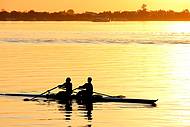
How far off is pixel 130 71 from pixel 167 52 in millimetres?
25299

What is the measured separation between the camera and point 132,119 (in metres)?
25.8

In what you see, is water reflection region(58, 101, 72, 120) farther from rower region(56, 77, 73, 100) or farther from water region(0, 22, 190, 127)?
rower region(56, 77, 73, 100)

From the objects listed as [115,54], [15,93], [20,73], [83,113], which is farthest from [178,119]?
[115,54]

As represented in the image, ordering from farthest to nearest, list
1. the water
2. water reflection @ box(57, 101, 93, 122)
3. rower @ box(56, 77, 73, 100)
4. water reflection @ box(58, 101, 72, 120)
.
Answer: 1. rower @ box(56, 77, 73, 100)
2. water reflection @ box(58, 101, 72, 120)
3. water reflection @ box(57, 101, 93, 122)
4. the water

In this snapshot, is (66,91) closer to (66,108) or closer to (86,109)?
(66,108)

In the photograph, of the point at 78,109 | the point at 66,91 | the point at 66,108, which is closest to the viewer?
the point at 78,109

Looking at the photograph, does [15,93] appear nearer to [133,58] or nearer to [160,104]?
[160,104]

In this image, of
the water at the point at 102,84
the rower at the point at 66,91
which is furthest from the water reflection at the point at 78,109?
the rower at the point at 66,91

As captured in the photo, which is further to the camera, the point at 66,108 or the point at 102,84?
the point at 102,84

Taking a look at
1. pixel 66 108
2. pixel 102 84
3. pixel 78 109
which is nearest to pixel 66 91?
pixel 66 108

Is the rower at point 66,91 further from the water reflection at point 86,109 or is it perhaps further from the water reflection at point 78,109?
the water reflection at point 86,109

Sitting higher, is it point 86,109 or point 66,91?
point 66,91

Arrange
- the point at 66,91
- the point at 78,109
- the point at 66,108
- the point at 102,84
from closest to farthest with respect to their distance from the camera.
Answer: the point at 78,109, the point at 66,108, the point at 66,91, the point at 102,84

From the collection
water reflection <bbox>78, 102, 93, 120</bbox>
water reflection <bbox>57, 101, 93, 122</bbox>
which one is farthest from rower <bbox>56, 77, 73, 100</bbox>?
water reflection <bbox>78, 102, 93, 120</bbox>
